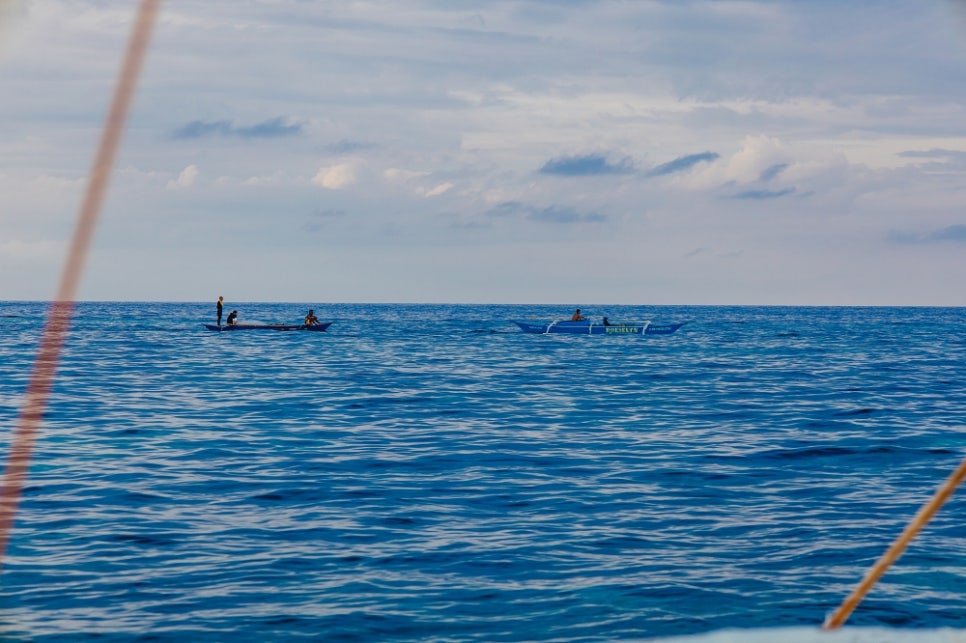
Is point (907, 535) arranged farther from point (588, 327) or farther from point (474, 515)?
point (588, 327)

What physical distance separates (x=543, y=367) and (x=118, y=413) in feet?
84.2

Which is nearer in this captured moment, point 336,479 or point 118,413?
point 336,479

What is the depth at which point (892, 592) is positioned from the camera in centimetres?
1235

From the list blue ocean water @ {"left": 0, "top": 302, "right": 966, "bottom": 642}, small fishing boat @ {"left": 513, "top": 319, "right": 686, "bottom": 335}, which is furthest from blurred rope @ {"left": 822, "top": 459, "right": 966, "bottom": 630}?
small fishing boat @ {"left": 513, "top": 319, "right": 686, "bottom": 335}

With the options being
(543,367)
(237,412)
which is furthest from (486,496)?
(543,367)

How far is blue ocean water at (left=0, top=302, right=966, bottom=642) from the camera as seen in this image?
1152 centimetres

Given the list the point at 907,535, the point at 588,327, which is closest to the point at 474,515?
the point at 907,535

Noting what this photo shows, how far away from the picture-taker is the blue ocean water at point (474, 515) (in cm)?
1152

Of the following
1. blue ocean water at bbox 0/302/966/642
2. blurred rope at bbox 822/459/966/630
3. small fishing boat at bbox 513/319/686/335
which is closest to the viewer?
blurred rope at bbox 822/459/966/630

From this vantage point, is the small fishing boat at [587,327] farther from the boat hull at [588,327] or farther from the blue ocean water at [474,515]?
the blue ocean water at [474,515]

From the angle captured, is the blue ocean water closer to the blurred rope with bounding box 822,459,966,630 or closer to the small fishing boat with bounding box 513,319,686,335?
the blurred rope with bounding box 822,459,966,630

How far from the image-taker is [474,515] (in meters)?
16.4

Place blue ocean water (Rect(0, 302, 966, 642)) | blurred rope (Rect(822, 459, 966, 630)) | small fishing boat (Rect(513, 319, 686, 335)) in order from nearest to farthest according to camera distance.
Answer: blurred rope (Rect(822, 459, 966, 630)) < blue ocean water (Rect(0, 302, 966, 642)) < small fishing boat (Rect(513, 319, 686, 335))

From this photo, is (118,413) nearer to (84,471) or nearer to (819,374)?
(84,471)
